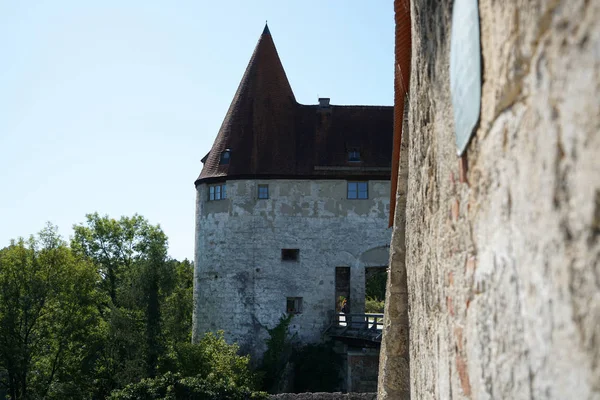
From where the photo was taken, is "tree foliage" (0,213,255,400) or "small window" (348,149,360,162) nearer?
"tree foliage" (0,213,255,400)

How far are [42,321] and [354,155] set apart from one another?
14687mm

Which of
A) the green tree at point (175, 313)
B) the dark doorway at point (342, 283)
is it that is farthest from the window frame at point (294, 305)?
the dark doorway at point (342, 283)

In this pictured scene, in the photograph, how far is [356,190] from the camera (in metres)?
26.3

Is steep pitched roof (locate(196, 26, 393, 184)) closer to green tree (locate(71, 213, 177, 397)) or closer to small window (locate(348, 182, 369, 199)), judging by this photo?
small window (locate(348, 182, 369, 199))

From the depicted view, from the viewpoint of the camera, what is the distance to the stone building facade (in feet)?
84.3

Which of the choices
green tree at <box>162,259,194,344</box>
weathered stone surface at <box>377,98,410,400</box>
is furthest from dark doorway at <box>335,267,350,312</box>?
weathered stone surface at <box>377,98,410,400</box>

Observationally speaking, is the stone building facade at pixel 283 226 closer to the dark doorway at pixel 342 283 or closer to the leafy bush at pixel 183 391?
the leafy bush at pixel 183 391

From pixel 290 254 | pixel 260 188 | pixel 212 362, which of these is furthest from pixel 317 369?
pixel 260 188

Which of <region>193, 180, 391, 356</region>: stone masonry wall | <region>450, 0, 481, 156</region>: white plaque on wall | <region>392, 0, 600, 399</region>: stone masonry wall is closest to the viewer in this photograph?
<region>392, 0, 600, 399</region>: stone masonry wall

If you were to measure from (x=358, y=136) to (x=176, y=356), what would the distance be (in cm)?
1119

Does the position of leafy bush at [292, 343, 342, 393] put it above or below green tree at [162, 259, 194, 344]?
below

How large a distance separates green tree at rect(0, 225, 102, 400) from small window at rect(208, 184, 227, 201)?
7551 millimetres

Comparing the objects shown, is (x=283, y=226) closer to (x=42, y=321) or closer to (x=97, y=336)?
(x=97, y=336)

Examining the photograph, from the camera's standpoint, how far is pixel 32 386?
27.4 m
